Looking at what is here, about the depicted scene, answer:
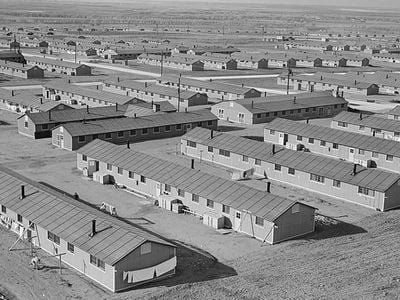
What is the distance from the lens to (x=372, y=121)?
66.8 metres

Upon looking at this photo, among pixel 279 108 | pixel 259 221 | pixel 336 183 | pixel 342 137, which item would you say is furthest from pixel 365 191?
pixel 279 108

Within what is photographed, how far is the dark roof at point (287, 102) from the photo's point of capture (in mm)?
73812

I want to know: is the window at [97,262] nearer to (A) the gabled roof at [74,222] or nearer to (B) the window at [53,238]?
(A) the gabled roof at [74,222]

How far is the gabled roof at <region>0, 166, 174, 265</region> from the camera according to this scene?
29703 millimetres

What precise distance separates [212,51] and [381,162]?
4248 inches

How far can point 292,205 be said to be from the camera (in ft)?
118

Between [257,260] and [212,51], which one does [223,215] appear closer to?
[257,260]

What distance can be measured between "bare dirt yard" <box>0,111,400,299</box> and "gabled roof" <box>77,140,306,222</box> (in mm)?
1791

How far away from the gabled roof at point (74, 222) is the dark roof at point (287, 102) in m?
39.3

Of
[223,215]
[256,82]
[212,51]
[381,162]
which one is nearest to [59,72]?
[256,82]

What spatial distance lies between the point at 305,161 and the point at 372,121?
2162cm

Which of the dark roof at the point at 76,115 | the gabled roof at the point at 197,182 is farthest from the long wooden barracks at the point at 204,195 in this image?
the dark roof at the point at 76,115

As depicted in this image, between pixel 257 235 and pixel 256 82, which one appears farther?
pixel 256 82

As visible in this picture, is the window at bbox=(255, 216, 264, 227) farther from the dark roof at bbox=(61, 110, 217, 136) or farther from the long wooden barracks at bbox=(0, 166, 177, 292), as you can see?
the dark roof at bbox=(61, 110, 217, 136)
